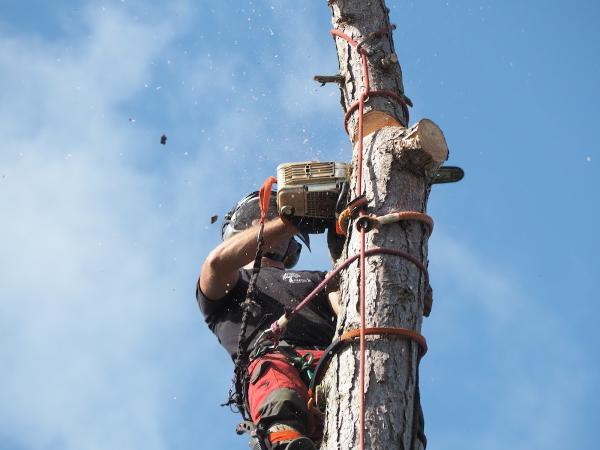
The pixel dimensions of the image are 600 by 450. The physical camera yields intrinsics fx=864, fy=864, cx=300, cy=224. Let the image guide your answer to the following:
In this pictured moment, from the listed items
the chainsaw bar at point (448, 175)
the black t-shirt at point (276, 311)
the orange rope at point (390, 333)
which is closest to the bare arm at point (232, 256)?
the black t-shirt at point (276, 311)

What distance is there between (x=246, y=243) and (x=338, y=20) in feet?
3.69

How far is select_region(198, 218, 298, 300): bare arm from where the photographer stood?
12.7ft

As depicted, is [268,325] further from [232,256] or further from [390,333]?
[390,333]

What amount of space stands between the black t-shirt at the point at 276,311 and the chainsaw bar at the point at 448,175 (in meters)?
0.93

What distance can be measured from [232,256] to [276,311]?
1.28 feet

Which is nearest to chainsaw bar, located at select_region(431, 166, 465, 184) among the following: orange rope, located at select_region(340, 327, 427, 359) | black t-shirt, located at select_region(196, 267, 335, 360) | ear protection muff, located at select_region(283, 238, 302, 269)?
black t-shirt, located at select_region(196, 267, 335, 360)

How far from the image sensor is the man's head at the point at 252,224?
16.0 feet

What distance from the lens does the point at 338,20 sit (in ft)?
13.2

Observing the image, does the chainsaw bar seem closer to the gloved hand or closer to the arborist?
the gloved hand

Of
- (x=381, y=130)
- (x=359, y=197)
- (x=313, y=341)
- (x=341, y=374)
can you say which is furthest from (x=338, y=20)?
(x=341, y=374)

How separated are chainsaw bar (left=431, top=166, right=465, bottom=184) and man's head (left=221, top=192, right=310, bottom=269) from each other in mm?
1171

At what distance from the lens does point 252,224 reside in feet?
16.0

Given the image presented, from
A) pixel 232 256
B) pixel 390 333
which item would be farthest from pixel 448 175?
pixel 390 333

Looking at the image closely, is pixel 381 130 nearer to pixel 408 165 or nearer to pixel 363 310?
pixel 408 165
